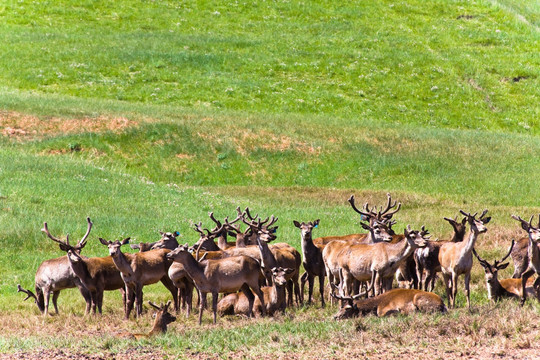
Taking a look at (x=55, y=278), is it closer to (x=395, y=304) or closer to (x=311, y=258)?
(x=311, y=258)

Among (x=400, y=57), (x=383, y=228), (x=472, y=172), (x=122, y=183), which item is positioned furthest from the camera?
(x=400, y=57)

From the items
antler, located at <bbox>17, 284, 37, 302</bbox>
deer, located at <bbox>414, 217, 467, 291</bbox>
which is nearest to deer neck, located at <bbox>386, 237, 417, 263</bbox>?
deer, located at <bbox>414, 217, 467, 291</bbox>

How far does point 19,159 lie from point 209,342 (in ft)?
69.6

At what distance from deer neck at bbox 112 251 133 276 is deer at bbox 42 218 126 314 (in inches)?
22.0

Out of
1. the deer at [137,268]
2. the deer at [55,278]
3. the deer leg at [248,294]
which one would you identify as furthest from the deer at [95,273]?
the deer leg at [248,294]

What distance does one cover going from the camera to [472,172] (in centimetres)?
3694

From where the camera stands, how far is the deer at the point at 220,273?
594 inches

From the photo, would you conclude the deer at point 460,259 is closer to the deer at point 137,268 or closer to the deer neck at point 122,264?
the deer at point 137,268

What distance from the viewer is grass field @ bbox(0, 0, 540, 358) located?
13.1m

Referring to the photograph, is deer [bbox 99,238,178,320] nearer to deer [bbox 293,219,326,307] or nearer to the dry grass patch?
deer [bbox 293,219,326,307]

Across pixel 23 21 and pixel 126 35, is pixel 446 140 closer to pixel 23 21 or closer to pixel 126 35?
pixel 126 35

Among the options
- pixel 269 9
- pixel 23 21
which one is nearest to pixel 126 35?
pixel 23 21

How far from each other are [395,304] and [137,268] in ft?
17.6

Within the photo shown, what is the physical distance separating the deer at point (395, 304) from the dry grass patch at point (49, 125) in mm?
26961
